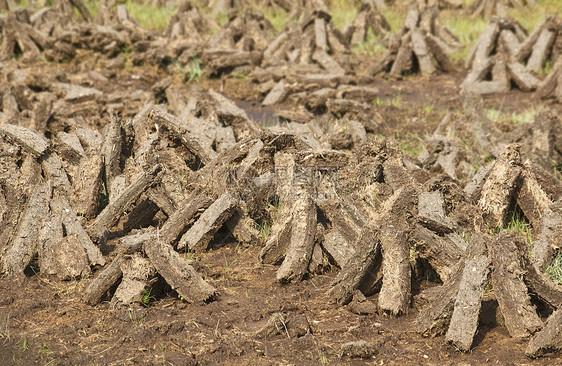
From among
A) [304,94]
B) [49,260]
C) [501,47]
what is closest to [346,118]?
[304,94]

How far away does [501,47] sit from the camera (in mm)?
12562

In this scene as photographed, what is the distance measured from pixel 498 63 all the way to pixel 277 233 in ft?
24.3

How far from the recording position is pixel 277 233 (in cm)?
543

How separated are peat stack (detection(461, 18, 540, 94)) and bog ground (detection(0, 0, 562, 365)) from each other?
0.79 metres

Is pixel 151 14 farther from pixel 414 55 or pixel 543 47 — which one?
pixel 543 47

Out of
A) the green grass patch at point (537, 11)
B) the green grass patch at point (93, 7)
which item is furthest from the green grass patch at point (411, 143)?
the green grass patch at point (93, 7)

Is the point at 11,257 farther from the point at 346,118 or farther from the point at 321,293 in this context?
the point at 346,118

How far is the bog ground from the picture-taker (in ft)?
14.1

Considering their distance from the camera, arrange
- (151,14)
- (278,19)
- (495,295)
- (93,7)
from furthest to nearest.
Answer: (93,7), (151,14), (278,19), (495,295)

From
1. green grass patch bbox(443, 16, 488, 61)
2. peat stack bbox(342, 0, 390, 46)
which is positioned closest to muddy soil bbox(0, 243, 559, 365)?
green grass patch bbox(443, 16, 488, 61)

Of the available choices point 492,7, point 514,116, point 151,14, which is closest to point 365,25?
point 492,7

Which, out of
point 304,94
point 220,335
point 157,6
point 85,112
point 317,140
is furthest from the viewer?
point 157,6

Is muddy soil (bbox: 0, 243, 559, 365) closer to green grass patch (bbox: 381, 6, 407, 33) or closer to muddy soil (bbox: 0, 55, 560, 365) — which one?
muddy soil (bbox: 0, 55, 560, 365)

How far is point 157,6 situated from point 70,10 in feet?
8.78
